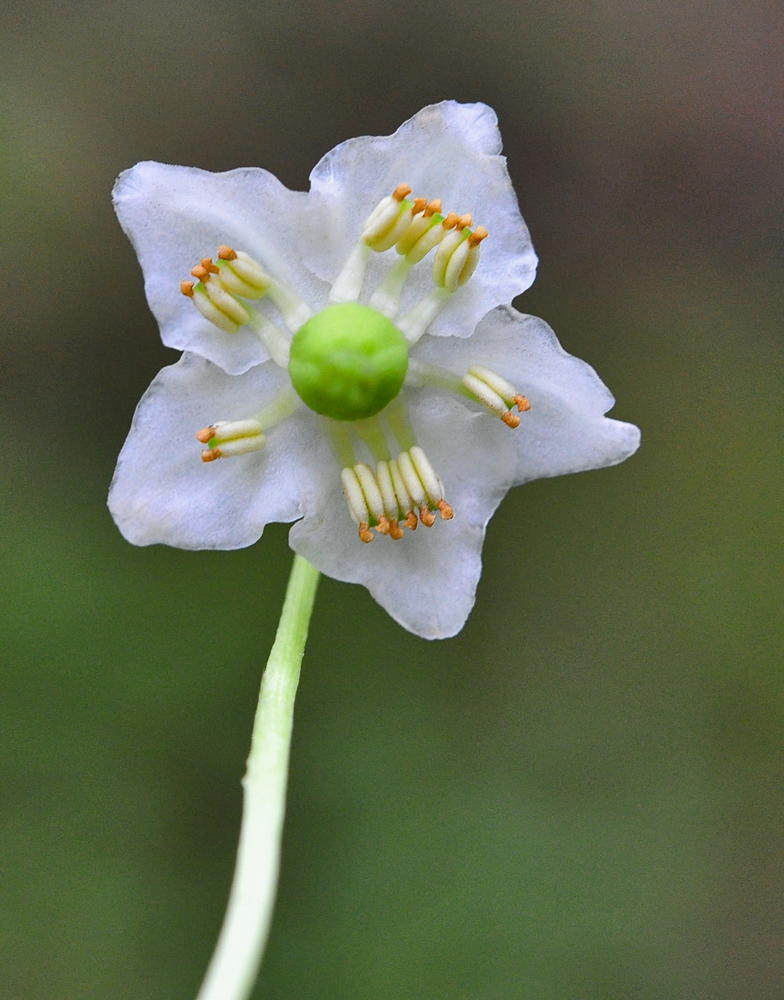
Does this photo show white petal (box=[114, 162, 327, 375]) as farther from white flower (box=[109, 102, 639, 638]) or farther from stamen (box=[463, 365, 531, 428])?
stamen (box=[463, 365, 531, 428])

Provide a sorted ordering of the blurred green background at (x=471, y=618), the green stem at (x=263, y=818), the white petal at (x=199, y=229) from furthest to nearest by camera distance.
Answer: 1. the blurred green background at (x=471, y=618)
2. the white petal at (x=199, y=229)
3. the green stem at (x=263, y=818)

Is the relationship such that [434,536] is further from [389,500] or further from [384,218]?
[384,218]

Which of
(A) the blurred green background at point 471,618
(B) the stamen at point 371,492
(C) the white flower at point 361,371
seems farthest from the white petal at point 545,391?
(A) the blurred green background at point 471,618

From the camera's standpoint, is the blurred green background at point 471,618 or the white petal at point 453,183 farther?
the blurred green background at point 471,618

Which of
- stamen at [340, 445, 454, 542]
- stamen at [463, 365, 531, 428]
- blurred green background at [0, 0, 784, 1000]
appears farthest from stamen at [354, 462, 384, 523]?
blurred green background at [0, 0, 784, 1000]

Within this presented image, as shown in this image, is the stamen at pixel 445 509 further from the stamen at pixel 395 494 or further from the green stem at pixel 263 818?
the green stem at pixel 263 818

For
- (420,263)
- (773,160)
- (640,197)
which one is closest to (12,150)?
(640,197)

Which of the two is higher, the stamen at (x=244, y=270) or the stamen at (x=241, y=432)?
the stamen at (x=244, y=270)

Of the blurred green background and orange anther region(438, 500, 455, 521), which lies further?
the blurred green background
